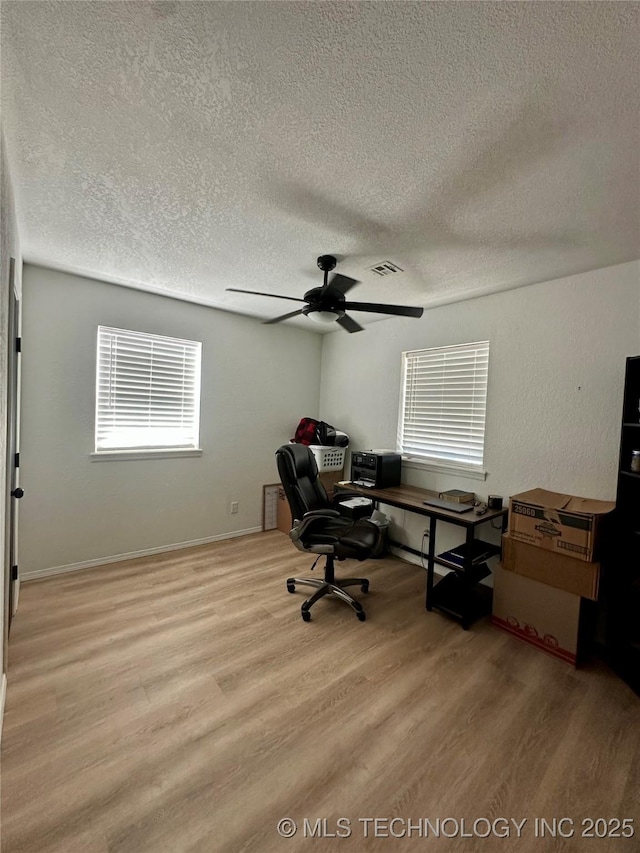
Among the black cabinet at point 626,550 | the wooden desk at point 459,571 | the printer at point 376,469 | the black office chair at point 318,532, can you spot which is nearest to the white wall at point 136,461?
the printer at point 376,469

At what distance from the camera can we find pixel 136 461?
3.16 meters

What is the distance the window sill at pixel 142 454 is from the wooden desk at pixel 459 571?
196cm

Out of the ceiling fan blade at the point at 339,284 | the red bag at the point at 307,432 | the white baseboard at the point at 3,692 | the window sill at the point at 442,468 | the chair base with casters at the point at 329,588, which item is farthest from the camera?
the red bag at the point at 307,432

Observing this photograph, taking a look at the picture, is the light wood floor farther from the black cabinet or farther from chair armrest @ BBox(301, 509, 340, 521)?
chair armrest @ BBox(301, 509, 340, 521)

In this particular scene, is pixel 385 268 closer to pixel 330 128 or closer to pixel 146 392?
pixel 330 128

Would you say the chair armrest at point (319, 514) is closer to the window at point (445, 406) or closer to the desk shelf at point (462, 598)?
the desk shelf at point (462, 598)

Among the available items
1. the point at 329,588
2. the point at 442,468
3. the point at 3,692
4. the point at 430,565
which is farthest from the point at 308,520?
the point at 3,692

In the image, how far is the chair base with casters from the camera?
2.35 meters

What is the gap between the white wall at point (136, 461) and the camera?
8.84 feet

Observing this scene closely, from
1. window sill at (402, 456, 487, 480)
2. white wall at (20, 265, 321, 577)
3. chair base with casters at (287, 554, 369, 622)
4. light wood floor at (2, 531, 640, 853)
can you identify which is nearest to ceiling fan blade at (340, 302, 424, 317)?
window sill at (402, 456, 487, 480)

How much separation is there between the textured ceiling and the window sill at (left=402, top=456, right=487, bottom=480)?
166cm

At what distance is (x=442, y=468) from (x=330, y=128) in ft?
8.73

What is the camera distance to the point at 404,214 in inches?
70.7

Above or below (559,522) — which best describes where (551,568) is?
below
